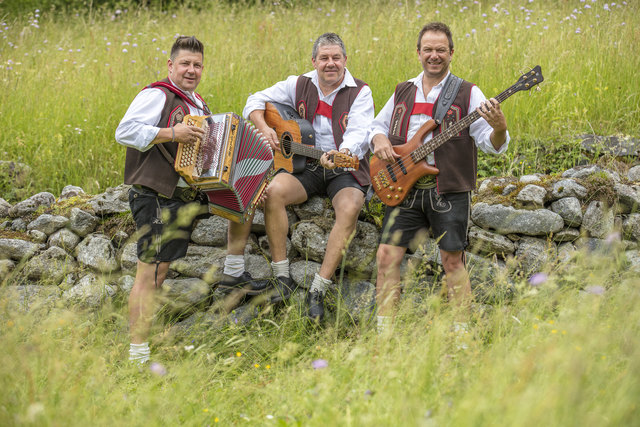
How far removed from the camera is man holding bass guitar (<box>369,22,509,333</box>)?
354 cm

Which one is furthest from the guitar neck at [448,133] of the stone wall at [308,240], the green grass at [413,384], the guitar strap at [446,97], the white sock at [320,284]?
the green grass at [413,384]

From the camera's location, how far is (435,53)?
365 centimetres

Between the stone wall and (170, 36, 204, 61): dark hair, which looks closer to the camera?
(170, 36, 204, 61): dark hair

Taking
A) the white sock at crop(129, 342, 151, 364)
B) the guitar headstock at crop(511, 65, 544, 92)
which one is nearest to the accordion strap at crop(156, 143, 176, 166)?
the white sock at crop(129, 342, 151, 364)

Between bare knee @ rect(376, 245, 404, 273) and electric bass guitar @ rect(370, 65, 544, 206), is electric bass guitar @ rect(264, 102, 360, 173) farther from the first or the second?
bare knee @ rect(376, 245, 404, 273)

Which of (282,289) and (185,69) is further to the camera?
(282,289)

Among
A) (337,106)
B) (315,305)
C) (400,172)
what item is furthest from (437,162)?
(315,305)

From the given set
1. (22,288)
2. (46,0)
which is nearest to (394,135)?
(22,288)

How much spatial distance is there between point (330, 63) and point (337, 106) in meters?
0.30

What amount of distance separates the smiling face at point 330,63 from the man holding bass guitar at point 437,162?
0.57 metres

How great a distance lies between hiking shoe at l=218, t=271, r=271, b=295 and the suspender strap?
1623mm

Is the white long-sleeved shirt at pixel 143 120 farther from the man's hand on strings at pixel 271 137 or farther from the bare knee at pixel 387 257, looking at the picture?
the bare knee at pixel 387 257

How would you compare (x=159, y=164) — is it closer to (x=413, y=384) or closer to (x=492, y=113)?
(x=492, y=113)

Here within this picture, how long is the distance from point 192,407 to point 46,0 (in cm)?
1176
